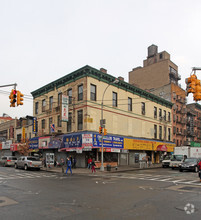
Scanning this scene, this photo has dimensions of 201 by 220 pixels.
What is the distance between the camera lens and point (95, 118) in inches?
1162

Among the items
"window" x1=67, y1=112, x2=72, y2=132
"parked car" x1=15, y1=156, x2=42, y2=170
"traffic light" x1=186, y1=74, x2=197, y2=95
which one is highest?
"traffic light" x1=186, y1=74, x2=197, y2=95

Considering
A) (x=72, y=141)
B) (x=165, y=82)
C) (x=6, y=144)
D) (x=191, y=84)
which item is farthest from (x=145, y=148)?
(x=6, y=144)

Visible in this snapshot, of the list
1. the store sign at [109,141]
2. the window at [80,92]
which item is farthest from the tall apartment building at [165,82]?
the window at [80,92]

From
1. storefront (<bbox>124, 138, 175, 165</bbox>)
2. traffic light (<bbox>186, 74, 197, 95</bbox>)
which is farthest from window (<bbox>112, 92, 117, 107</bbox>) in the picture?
traffic light (<bbox>186, 74, 197, 95</bbox>)

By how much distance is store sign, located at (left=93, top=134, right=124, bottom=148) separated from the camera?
91.4 ft

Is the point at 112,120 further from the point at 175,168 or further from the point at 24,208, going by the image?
the point at 24,208

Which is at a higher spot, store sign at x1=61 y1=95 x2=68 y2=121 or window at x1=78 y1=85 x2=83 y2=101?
window at x1=78 y1=85 x2=83 y2=101

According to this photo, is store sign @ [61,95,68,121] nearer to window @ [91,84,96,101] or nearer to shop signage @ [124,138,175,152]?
window @ [91,84,96,101]

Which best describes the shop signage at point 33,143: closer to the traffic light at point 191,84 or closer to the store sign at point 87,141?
the store sign at point 87,141

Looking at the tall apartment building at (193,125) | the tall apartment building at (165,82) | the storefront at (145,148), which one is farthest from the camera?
the tall apartment building at (193,125)

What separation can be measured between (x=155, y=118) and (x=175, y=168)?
12.3m

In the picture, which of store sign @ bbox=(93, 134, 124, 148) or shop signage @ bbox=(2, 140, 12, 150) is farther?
shop signage @ bbox=(2, 140, 12, 150)

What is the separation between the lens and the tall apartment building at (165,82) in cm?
5032

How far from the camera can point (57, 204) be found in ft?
29.1
